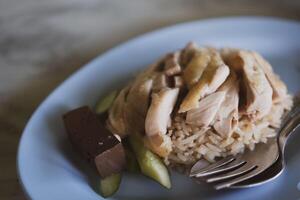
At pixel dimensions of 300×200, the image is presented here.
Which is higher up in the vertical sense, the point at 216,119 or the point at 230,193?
the point at 216,119

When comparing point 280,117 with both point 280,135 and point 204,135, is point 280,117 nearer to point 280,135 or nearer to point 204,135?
point 280,135

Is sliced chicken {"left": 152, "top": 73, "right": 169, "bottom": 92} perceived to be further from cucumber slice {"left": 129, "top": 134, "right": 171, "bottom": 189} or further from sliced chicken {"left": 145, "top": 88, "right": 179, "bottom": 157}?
cucumber slice {"left": 129, "top": 134, "right": 171, "bottom": 189}

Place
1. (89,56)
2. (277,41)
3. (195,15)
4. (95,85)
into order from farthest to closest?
(195,15)
(89,56)
(277,41)
(95,85)

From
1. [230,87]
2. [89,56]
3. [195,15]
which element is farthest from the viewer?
[195,15]

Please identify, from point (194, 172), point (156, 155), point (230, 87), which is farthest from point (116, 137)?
point (230, 87)

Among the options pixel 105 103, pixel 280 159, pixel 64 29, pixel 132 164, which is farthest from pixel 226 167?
pixel 64 29

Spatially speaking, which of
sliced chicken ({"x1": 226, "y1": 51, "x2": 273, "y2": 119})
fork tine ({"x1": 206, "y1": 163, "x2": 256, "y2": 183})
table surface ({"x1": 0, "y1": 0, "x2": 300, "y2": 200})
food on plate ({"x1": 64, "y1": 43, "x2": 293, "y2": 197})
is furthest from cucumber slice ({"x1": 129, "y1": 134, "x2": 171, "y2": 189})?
table surface ({"x1": 0, "y1": 0, "x2": 300, "y2": 200})

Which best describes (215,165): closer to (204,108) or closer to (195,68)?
(204,108)
